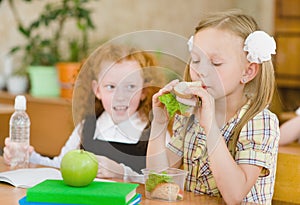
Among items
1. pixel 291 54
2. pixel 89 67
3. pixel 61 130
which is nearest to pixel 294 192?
pixel 89 67

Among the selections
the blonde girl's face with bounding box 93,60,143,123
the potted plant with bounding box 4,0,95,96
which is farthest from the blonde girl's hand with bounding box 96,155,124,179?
the potted plant with bounding box 4,0,95,96

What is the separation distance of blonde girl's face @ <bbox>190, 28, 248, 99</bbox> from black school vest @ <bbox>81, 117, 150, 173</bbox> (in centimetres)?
26

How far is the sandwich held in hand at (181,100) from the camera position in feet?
5.71

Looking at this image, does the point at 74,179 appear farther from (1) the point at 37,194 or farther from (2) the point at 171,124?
(2) the point at 171,124

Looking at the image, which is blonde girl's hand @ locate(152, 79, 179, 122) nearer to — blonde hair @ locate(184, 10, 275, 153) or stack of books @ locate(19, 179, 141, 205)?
blonde hair @ locate(184, 10, 275, 153)

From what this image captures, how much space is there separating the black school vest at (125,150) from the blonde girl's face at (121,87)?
0.08m

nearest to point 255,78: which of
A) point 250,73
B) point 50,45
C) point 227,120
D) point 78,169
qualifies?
point 250,73

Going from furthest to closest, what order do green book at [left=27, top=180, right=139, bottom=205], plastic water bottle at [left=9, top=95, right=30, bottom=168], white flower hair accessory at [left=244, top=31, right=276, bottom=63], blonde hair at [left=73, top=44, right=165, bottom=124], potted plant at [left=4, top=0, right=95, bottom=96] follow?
potted plant at [left=4, top=0, right=95, bottom=96]
plastic water bottle at [left=9, top=95, right=30, bottom=168]
blonde hair at [left=73, top=44, right=165, bottom=124]
white flower hair accessory at [left=244, top=31, right=276, bottom=63]
green book at [left=27, top=180, right=139, bottom=205]

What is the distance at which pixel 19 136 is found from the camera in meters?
2.25

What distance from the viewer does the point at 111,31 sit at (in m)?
5.07

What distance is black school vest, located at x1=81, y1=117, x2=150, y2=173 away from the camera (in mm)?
1889

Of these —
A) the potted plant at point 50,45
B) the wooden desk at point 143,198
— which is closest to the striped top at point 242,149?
the wooden desk at point 143,198

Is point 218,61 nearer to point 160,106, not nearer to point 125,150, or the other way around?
point 160,106

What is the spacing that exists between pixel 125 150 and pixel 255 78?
43cm
